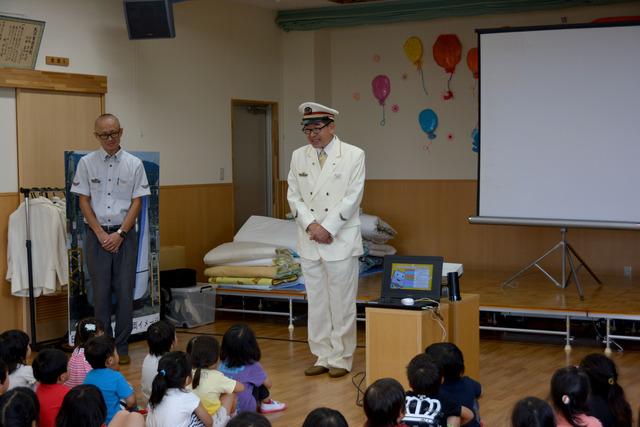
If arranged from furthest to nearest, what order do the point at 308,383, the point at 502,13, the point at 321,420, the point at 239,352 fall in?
the point at 502,13 → the point at 308,383 → the point at 239,352 → the point at 321,420

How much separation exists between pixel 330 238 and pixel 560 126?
8.61ft

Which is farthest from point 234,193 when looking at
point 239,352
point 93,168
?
point 239,352

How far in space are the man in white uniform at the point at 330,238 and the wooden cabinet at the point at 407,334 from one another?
0.77 meters

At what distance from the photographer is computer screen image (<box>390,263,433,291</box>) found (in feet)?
17.1

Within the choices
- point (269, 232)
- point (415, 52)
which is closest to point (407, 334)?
point (269, 232)

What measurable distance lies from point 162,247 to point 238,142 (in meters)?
1.80

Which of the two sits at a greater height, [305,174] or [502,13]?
[502,13]

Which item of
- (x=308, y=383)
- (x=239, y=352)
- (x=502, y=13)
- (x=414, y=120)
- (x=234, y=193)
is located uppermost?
(x=502, y=13)

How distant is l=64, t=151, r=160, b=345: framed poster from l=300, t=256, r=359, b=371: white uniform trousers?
1.58m

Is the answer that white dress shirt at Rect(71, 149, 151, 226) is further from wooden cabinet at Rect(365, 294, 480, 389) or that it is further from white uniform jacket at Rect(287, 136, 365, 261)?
wooden cabinet at Rect(365, 294, 480, 389)

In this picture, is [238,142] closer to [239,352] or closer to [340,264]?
[340,264]

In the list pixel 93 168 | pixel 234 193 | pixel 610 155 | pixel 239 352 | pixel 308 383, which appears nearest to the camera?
pixel 239 352

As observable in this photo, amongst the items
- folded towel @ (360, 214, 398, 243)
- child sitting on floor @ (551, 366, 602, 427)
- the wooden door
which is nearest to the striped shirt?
child sitting on floor @ (551, 366, 602, 427)

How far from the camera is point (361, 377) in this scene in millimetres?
5836
